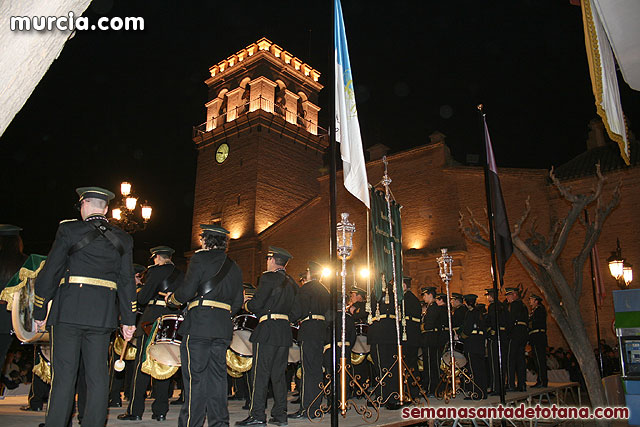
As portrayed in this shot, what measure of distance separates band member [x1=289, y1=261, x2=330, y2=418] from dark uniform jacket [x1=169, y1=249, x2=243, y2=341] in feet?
5.92

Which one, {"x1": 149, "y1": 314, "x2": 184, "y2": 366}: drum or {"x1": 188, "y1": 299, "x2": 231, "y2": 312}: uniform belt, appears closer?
{"x1": 188, "y1": 299, "x2": 231, "y2": 312}: uniform belt

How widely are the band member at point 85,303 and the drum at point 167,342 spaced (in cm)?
144

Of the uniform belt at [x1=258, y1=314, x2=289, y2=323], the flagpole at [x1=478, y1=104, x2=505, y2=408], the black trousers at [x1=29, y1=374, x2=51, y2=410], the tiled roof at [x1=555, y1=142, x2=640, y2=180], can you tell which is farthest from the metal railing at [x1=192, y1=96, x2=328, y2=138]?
the uniform belt at [x1=258, y1=314, x2=289, y2=323]

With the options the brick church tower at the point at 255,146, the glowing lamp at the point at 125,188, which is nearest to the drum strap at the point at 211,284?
the glowing lamp at the point at 125,188

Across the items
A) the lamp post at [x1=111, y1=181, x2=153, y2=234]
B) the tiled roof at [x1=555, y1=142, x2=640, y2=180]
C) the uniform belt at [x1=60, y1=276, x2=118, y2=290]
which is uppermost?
the tiled roof at [x1=555, y1=142, x2=640, y2=180]

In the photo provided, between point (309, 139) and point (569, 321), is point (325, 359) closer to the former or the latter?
point (569, 321)

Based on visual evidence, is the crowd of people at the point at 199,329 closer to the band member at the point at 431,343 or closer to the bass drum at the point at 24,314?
the band member at the point at 431,343

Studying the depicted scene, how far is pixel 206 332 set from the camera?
5656 mm

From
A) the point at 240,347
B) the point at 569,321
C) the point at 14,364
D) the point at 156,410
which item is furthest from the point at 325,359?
the point at 14,364

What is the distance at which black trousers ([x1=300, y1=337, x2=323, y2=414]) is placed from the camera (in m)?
7.54

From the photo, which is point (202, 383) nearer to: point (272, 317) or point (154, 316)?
point (272, 317)

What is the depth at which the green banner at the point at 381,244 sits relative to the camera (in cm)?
848

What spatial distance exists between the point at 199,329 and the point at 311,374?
2617mm

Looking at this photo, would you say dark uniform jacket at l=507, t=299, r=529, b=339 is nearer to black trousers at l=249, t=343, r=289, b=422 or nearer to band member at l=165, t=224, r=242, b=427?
black trousers at l=249, t=343, r=289, b=422
